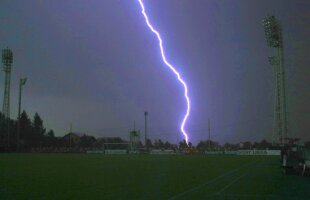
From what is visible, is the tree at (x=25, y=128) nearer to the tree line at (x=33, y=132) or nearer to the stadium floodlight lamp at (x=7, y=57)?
the tree line at (x=33, y=132)

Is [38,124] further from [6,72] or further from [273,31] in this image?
[273,31]

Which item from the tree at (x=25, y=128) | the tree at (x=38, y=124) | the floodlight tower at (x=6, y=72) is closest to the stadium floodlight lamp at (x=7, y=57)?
the floodlight tower at (x=6, y=72)

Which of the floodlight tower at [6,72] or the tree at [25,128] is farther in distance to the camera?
the tree at [25,128]

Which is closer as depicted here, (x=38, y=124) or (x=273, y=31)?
(x=273, y=31)

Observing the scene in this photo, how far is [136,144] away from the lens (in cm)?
12188

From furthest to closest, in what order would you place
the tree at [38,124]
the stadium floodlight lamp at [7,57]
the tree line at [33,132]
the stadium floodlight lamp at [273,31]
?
the tree at [38,124] < the tree line at [33,132] < the stadium floodlight lamp at [7,57] < the stadium floodlight lamp at [273,31]

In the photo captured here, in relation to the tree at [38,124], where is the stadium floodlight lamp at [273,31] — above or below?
above

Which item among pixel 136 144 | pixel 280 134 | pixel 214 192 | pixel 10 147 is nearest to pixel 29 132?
pixel 136 144

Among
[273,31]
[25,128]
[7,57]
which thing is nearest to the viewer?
[273,31]

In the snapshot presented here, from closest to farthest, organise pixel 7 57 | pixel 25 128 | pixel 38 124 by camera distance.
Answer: pixel 7 57
pixel 25 128
pixel 38 124

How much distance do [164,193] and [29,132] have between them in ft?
431

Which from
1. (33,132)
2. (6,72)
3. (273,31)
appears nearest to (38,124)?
(33,132)

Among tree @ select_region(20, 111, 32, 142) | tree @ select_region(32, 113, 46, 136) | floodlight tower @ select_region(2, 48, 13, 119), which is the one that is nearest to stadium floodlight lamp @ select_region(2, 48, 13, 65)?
floodlight tower @ select_region(2, 48, 13, 119)

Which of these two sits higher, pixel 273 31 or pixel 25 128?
pixel 273 31
